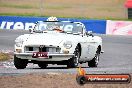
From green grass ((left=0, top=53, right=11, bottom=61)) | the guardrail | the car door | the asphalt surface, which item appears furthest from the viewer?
the guardrail

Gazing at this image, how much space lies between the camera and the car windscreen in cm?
1727

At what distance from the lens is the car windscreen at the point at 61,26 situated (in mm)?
17266

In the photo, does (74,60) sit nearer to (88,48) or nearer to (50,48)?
(50,48)

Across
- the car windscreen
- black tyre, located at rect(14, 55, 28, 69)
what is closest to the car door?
the car windscreen

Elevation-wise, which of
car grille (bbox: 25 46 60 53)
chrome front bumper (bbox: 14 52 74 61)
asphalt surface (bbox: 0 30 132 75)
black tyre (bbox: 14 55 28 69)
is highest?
car grille (bbox: 25 46 60 53)

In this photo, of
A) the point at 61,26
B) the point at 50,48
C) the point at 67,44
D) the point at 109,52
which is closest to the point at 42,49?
the point at 50,48

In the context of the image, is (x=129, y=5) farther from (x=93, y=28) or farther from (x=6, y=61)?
(x=6, y=61)

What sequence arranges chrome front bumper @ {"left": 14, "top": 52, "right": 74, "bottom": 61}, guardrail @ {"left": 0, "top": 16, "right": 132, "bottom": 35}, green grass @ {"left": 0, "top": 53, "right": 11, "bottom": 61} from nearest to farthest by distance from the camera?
1. chrome front bumper @ {"left": 14, "top": 52, "right": 74, "bottom": 61}
2. green grass @ {"left": 0, "top": 53, "right": 11, "bottom": 61}
3. guardrail @ {"left": 0, "top": 16, "right": 132, "bottom": 35}

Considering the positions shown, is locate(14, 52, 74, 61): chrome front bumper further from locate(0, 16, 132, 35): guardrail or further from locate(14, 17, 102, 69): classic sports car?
locate(0, 16, 132, 35): guardrail

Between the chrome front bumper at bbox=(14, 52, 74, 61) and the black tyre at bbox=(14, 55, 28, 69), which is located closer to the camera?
the chrome front bumper at bbox=(14, 52, 74, 61)

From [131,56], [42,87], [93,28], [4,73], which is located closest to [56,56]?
[4,73]

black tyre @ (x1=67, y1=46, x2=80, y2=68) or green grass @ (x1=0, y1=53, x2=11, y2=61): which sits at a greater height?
black tyre @ (x1=67, y1=46, x2=80, y2=68)

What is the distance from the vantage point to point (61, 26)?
17.4m

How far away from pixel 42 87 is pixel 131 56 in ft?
45.5
